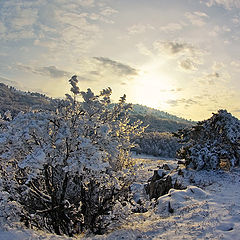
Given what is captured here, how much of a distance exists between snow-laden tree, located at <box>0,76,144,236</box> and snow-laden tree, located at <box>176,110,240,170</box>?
9340 mm

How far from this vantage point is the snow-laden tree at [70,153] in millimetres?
6508

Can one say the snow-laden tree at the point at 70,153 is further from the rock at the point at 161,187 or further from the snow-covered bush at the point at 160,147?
the snow-covered bush at the point at 160,147

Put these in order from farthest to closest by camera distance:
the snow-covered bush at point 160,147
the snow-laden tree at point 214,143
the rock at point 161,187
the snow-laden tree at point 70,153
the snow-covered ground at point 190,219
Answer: the snow-covered bush at point 160,147
the snow-laden tree at point 214,143
the rock at point 161,187
the snow-covered ground at point 190,219
the snow-laden tree at point 70,153

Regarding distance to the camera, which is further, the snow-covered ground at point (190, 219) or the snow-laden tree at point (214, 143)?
the snow-laden tree at point (214, 143)

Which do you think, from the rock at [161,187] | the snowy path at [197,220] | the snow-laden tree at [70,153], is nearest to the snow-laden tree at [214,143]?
the rock at [161,187]

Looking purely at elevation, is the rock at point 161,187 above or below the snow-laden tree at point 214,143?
below

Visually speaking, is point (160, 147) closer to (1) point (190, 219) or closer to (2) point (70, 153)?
(1) point (190, 219)

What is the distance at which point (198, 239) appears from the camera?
268 inches

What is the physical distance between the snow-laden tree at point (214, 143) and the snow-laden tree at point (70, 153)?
9340 mm

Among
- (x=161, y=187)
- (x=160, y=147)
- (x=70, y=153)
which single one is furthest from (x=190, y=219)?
(x=160, y=147)

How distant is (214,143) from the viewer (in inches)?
703

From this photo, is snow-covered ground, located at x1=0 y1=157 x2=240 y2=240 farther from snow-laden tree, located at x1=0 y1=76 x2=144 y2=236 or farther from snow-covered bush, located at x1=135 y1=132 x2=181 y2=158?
snow-covered bush, located at x1=135 y1=132 x2=181 y2=158

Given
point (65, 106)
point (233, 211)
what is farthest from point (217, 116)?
point (65, 106)

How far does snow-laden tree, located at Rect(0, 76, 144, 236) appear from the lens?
6.51 meters
